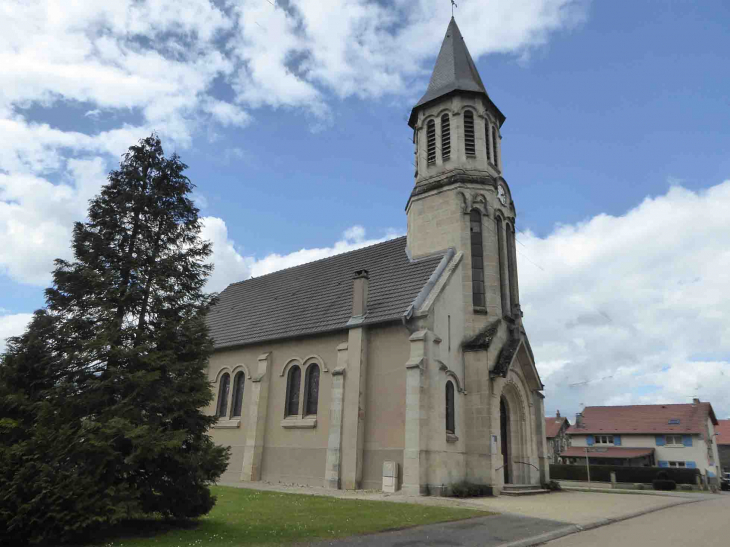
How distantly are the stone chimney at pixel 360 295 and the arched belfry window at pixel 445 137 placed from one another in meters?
8.14

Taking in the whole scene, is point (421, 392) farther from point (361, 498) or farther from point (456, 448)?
point (361, 498)

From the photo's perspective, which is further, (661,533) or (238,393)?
(238,393)

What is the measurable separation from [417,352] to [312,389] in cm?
625

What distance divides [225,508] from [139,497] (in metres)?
3.97

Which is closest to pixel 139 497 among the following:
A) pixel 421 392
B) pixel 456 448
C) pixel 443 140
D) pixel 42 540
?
pixel 42 540

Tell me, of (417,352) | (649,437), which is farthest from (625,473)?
(417,352)

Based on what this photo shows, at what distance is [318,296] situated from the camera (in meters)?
27.0

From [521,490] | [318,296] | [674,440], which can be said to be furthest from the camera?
[674,440]

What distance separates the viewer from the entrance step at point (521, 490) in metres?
20.7

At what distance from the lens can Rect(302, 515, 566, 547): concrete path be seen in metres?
9.75

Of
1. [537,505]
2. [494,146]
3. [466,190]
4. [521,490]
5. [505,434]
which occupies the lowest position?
[537,505]

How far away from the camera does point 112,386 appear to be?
33.6ft

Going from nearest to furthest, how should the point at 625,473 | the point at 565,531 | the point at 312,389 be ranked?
the point at 565,531
the point at 312,389
the point at 625,473

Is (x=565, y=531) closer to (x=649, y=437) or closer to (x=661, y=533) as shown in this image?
(x=661, y=533)
